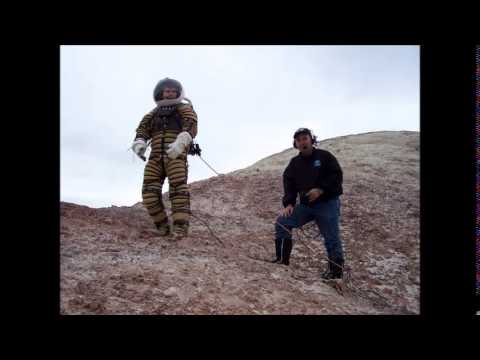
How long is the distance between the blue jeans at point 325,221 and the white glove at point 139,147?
6.14 ft

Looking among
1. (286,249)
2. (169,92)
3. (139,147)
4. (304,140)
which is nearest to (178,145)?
(139,147)

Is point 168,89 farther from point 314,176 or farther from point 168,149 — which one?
point 314,176

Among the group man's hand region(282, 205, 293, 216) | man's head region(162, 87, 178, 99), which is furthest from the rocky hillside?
man's head region(162, 87, 178, 99)

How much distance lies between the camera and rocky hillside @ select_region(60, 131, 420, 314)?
3389 millimetres

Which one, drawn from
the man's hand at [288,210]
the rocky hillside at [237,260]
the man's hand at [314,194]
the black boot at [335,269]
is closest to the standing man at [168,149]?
the rocky hillside at [237,260]

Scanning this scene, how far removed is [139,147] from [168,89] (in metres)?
0.79

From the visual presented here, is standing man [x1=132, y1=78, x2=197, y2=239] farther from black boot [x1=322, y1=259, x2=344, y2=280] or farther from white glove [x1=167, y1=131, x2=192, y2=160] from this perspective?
black boot [x1=322, y1=259, x2=344, y2=280]

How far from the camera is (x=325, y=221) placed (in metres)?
4.48

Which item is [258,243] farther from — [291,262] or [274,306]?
[274,306]

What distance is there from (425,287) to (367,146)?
11.6m

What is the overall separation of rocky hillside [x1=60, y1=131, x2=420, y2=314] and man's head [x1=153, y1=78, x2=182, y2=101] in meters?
1.72

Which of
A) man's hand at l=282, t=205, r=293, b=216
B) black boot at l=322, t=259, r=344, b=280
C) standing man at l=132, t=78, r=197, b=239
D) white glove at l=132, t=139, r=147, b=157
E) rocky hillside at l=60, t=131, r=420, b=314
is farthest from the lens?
white glove at l=132, t=139, r=147, b=157

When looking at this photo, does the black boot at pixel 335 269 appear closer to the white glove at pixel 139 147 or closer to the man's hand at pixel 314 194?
the man's hand at pixel 314 194

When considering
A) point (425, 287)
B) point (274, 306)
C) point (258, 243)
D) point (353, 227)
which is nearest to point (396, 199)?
point (353, 227)
